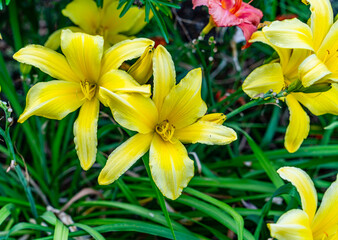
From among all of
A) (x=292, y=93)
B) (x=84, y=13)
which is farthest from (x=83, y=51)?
(x=292, y=93)

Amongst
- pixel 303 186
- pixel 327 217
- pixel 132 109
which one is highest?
pixel 132 109

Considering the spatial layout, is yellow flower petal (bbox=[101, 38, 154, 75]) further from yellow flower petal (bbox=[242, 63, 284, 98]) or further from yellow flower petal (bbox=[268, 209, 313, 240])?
yellow flower petal (bbox=[268, 209, 313, 240])

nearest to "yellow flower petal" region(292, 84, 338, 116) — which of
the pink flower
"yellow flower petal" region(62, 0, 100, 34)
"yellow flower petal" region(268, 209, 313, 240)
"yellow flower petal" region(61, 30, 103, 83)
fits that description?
the pink flower

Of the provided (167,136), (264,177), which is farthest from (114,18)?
(264,177)

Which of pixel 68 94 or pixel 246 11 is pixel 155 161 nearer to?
pixel 68 94

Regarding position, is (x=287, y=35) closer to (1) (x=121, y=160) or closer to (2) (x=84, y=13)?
(1) (x=121, y=160)

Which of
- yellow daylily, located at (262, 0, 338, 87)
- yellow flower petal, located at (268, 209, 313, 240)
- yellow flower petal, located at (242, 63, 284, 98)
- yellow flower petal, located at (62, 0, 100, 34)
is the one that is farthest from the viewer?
yellow flower petal, located at (62, 0, 100, 34)

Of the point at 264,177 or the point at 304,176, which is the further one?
the point at 264,177
